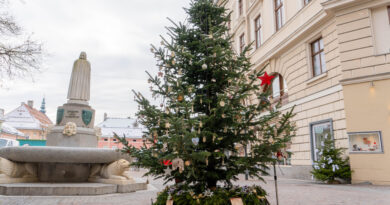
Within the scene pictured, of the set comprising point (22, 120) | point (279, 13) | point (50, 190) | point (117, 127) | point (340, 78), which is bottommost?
point (50, 190)

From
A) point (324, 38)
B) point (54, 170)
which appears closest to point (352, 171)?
point (324, 38)

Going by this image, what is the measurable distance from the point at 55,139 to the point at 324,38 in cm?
1169

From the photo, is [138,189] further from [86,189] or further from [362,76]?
[362,76]

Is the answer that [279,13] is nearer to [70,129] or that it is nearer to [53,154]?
[70,129]

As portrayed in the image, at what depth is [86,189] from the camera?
591 cm

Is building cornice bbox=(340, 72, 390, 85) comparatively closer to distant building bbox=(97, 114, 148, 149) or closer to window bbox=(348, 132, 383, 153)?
window bbox=(348, 132, 383, 153)

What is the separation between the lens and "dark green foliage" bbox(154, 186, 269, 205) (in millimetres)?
3528

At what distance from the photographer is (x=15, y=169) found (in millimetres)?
6457

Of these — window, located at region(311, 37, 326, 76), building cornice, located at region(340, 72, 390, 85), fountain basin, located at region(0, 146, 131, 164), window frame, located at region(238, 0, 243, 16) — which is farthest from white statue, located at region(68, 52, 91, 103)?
window frame, located at region(238, 0, 243, 16)

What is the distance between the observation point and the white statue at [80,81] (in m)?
8.36

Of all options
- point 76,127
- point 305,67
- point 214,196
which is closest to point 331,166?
point 305,67

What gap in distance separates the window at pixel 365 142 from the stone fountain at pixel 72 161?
796cm

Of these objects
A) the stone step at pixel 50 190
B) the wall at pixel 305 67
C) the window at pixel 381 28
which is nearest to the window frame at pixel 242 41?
the wall at pixel 305 67

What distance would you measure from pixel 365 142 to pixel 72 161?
392 inches
